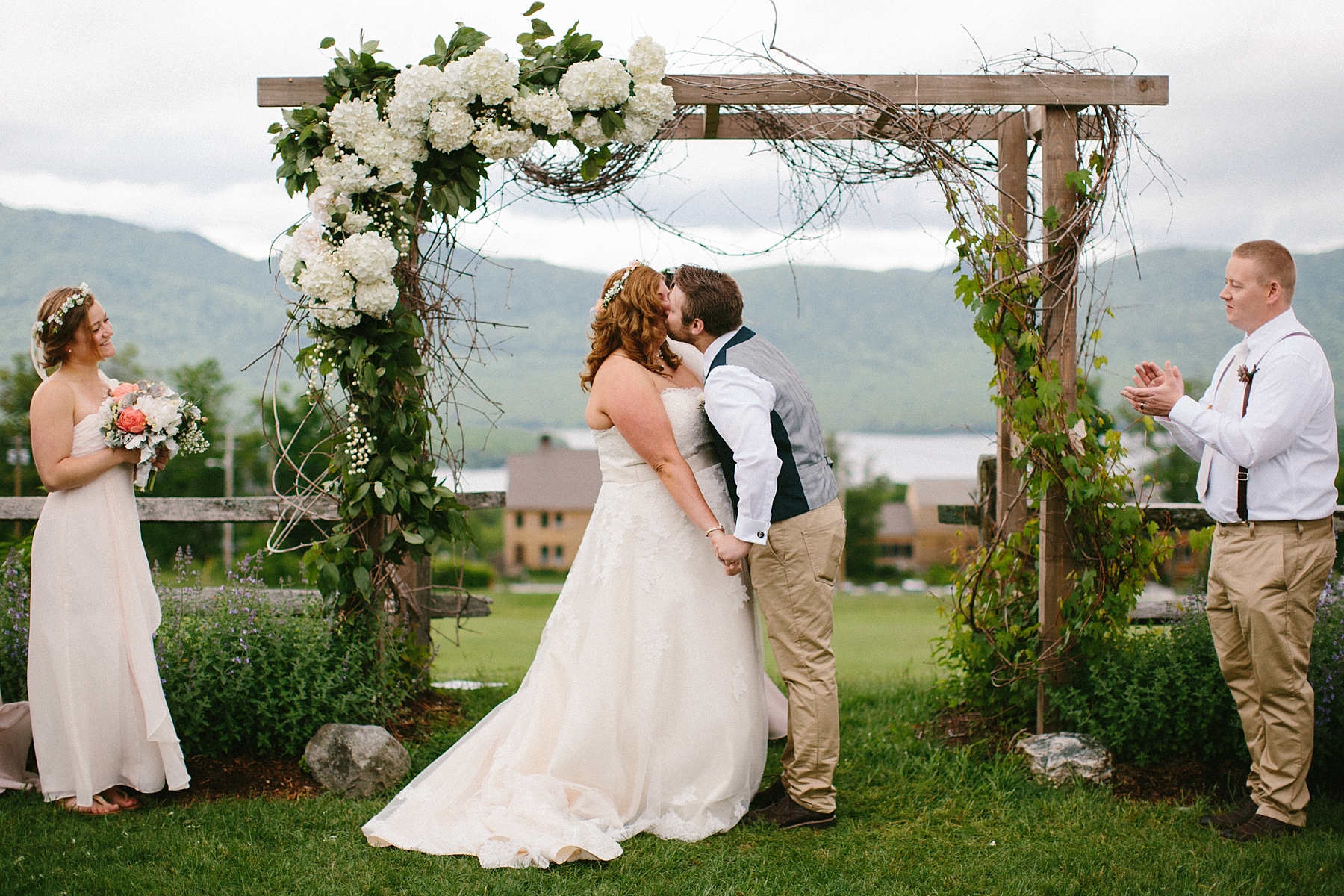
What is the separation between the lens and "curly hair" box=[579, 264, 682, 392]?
3.65m

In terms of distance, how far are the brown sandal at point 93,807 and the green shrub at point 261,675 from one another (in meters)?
0.44

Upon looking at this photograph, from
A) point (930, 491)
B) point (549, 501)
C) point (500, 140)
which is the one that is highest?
point (500, 140)

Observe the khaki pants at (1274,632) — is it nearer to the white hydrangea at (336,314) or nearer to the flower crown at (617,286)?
the flower crown at (617,286)

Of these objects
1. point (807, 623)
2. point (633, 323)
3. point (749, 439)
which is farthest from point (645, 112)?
point (807, 623)

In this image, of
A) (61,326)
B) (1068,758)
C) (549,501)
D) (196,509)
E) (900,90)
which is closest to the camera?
(61,326)

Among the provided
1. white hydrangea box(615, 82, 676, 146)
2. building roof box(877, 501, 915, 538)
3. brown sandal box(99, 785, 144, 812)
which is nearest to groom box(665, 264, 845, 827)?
white hydrangea box(615, 82, 676, 146)

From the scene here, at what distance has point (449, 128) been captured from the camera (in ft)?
13.1

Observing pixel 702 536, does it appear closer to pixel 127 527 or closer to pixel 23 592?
pixel 127 527

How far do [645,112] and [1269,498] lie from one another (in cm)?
294

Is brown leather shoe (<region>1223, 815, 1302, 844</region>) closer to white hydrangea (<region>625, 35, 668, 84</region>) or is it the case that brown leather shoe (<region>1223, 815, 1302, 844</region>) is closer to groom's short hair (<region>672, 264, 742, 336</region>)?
groom's short hair (<region>672, 264, 742, 336</region>)

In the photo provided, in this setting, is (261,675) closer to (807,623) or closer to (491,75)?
(807,623)

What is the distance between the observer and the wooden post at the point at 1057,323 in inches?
166

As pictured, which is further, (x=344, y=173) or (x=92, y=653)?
(x=344, y=173)

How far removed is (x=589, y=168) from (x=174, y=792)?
3.31 m
